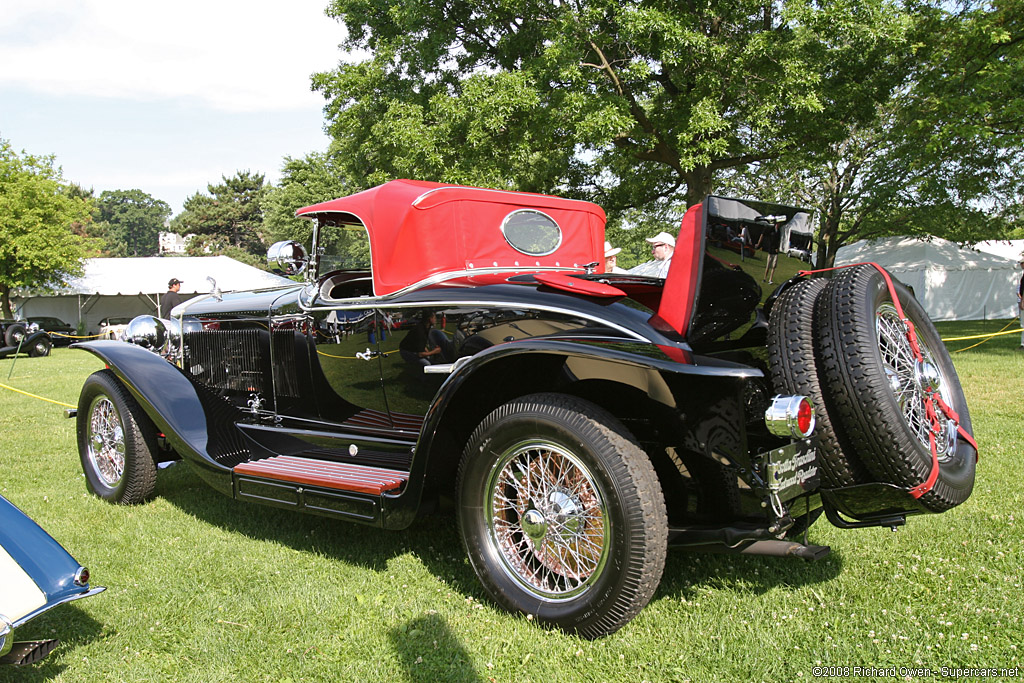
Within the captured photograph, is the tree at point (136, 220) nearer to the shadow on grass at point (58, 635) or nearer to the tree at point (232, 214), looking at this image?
the tree at point (232, 214)

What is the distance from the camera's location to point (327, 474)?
142 inches

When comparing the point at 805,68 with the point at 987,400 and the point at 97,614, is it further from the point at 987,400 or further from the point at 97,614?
the point at 97,614

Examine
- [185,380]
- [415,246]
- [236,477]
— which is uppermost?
[415,246]

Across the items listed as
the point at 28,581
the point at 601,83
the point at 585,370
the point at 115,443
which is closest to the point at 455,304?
the point at 585,370

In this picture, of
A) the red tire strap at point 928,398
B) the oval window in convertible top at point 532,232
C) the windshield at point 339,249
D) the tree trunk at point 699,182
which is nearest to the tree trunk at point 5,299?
the tree trunk at point 699,182

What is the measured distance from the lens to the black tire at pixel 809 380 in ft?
8.42

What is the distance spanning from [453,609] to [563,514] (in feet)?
2.43

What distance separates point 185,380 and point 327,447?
3.78 feet

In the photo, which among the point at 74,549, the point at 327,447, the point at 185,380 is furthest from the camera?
the point at 185,380

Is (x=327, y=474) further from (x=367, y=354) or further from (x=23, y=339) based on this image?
(x=23, y=339)

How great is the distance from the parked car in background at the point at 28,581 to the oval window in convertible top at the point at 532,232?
8.68 feet

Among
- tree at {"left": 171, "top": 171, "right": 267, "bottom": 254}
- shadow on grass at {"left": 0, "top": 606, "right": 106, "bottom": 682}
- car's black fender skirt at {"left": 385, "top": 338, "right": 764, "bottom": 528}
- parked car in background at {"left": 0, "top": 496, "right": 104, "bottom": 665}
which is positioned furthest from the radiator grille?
tree at {"left": 171, "top": 171, "right": 267, "bottom": 254}

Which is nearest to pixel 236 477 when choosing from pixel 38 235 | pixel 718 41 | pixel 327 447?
pixel 327 447

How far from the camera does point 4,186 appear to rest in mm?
27703
